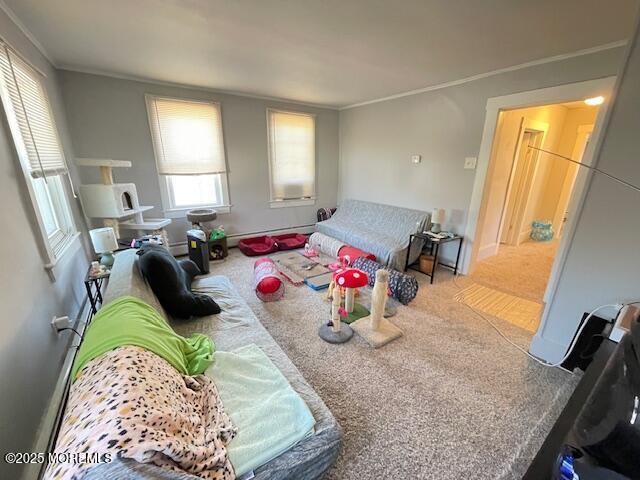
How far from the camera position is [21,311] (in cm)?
128

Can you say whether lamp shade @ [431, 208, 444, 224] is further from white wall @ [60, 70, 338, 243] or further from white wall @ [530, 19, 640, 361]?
white wall @ [60, 70, 338, 243]

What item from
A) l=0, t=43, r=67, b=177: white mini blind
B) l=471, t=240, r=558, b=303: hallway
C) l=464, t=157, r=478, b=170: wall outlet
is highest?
l=0, t=43, r=67, b=177: white mini blind

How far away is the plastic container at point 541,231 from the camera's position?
4781 millimetres

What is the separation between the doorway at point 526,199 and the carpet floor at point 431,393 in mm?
666

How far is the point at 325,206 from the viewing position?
5.18m

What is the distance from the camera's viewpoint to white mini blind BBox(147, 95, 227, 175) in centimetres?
337

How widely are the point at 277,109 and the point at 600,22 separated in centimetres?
358

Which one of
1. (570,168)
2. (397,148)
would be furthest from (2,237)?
(570,168)

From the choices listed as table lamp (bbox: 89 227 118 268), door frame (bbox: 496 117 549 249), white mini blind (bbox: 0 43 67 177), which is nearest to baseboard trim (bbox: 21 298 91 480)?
table lamp (bbox: 89 227 118 268)

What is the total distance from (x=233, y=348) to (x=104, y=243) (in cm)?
151

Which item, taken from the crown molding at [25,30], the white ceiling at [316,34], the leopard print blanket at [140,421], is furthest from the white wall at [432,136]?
the crown molding at [25,30]

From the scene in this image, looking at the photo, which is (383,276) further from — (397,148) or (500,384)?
(397,148)

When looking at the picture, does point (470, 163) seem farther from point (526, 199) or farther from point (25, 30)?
point (25, 30)

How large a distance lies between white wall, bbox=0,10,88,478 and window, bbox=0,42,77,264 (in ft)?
0.32
